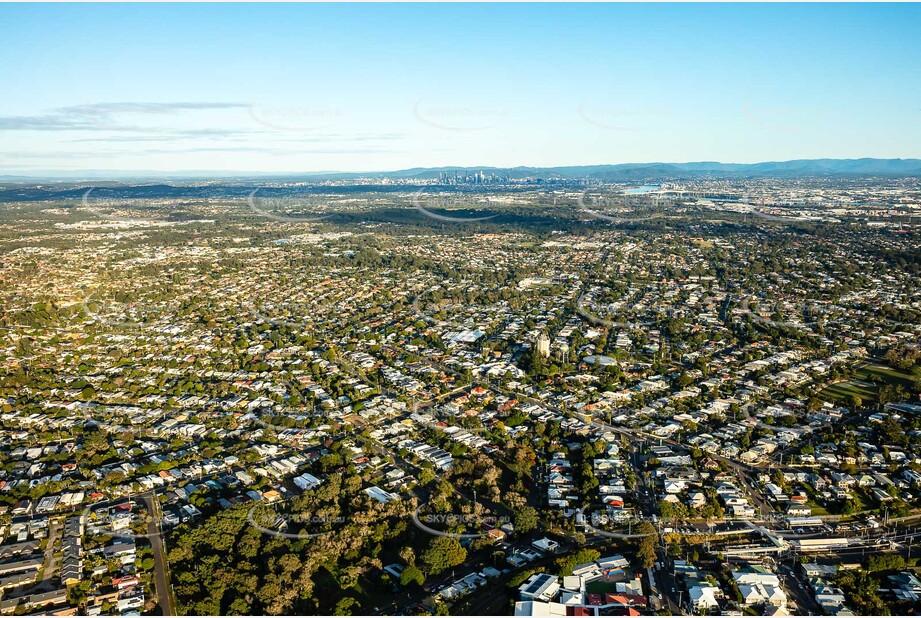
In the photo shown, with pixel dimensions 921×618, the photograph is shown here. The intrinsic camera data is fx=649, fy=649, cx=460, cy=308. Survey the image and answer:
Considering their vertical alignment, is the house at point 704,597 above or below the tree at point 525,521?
below

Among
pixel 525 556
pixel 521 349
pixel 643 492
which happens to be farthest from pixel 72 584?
pixel 521 349

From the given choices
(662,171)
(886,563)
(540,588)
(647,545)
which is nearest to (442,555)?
(540,588)

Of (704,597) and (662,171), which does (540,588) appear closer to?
(704,597)

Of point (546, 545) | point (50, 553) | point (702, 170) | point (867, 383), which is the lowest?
point (546, 545)

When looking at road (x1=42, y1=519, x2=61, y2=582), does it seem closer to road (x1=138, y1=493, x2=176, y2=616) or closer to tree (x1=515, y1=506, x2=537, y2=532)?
road (x1=138, y1=493, x2=176, y2=616)

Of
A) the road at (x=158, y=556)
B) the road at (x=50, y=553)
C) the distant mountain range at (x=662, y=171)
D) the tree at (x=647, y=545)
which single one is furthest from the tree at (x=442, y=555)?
the distant mountain range at (x=662, y=171)

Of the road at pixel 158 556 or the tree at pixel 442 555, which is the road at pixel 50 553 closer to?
the road at pixel 158 556

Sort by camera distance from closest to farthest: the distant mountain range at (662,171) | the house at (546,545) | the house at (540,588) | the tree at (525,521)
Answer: the house at (540,588), the house at (546,545), the tree at (525,521), the distant mountain range at (662,171)
